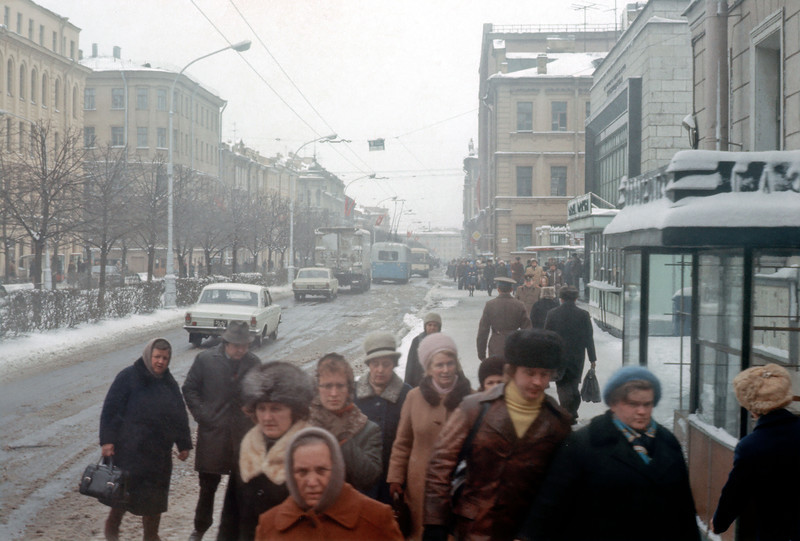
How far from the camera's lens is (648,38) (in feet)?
77.9

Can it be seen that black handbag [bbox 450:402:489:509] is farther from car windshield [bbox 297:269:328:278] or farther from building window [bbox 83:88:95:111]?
building window [bbox 83:88:95:111]

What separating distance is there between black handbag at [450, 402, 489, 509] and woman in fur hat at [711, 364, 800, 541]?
1481mm

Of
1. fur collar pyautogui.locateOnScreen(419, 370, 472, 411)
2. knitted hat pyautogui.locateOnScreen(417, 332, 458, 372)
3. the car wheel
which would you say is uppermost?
knitted hat pyautogui.locateOnScreen(417, 332, 458, 372)

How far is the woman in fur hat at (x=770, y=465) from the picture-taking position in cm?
427

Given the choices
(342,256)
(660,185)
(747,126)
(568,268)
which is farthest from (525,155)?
(660,185)

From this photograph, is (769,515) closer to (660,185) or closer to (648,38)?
(660,185)

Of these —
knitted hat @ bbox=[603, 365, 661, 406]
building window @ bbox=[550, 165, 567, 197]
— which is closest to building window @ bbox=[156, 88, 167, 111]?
building window @ bbox=[550, 165, 567, 197]

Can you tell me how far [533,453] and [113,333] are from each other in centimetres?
2035

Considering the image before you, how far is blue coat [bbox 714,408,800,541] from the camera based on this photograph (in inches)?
168

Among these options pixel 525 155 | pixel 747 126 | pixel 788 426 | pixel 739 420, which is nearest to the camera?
pixel 788 426

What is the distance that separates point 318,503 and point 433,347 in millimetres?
1967

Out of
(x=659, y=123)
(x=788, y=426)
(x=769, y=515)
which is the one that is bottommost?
(x=769, y=515)

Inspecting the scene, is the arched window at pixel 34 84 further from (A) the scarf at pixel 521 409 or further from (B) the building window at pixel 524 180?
(B) the building window at pixel 524 180

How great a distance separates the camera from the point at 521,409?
3750 mm
